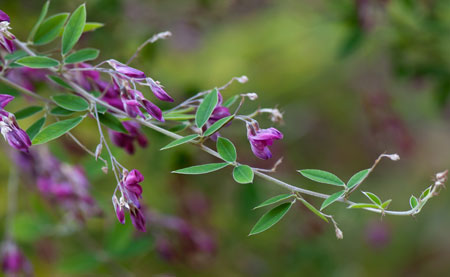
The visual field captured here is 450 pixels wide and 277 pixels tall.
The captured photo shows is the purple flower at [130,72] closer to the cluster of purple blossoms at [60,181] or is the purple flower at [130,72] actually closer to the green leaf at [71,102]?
the green leaf at [71,102]

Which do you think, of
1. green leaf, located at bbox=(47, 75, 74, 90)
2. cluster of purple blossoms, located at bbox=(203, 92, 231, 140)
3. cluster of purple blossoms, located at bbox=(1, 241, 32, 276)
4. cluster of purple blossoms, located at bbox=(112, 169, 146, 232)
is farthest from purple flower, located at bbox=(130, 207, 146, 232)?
cluster of purple blossoms, located at bbox=(1, 241, 32, 276)

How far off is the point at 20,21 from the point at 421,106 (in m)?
2.71

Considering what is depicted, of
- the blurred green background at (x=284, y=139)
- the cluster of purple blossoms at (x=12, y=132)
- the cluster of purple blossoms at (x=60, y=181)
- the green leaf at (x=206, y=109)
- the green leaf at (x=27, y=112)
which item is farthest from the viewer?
the blurred green background at (x=284, y=139)

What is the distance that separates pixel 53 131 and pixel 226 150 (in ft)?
0.99

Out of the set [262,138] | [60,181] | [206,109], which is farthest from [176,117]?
[60,181]

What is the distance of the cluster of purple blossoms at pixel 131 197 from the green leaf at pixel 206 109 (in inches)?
6.0

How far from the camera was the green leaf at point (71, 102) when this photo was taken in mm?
1029

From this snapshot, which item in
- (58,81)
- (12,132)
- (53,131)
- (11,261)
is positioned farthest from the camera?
(11,261)

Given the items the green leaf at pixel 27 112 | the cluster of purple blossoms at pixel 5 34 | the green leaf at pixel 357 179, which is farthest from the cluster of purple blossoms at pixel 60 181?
the green leaf at pixel 357 179

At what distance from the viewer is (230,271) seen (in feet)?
8.70

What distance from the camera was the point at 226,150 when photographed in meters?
0.96

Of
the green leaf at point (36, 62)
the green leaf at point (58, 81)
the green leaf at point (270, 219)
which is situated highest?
the green leaf at point (36, 62)

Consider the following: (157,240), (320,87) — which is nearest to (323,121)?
(320,87)

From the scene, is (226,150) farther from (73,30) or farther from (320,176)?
(73,30)
